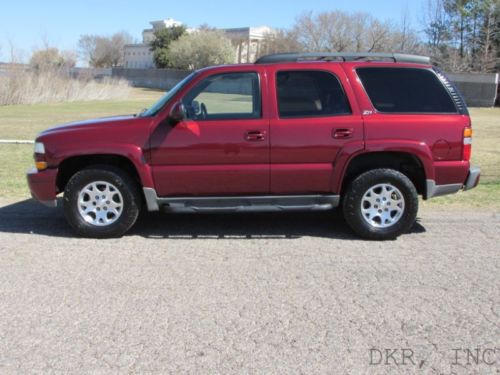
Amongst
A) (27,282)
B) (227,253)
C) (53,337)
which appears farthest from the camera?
(227,253)

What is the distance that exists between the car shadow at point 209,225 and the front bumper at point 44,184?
1.53ft

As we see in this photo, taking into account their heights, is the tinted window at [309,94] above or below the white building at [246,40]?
below

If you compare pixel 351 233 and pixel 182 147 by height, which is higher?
pixel 182 147

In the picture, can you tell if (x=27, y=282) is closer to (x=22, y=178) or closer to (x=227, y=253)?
(x=227, y=253)

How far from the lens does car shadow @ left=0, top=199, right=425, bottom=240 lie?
631 centimetres

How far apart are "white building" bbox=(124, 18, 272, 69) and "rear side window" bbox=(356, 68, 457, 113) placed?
79948 millimetres

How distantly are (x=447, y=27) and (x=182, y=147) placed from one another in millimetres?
57209

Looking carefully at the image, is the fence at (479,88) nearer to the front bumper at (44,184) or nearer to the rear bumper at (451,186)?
the rear bumper at (451,186)

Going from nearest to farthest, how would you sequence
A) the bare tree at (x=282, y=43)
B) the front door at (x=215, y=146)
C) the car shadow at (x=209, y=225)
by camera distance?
the front door at (x=215, y=146), the car shadow at (x=209, y=225), the bare tree at (x=282, y=43)

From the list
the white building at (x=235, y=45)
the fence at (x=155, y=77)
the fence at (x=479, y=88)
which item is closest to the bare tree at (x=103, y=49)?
the white building at (x=235, y=45)

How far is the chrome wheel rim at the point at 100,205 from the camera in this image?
6027 mm

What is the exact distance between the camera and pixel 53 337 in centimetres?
373

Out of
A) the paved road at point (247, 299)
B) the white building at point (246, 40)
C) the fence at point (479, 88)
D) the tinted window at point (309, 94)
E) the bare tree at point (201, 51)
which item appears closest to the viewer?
the paved road at point (247, 299)

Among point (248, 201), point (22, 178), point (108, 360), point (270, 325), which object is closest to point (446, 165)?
point (248, 201)
